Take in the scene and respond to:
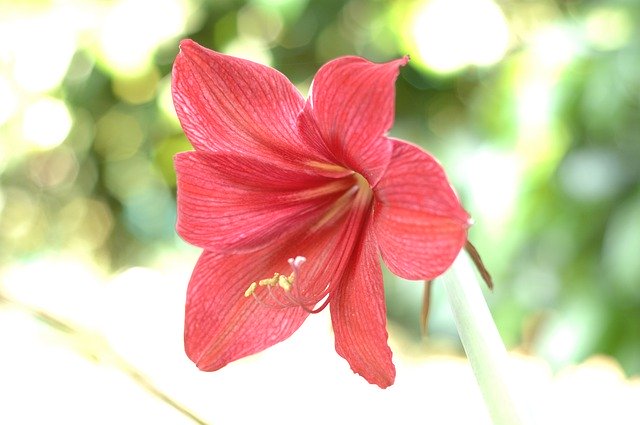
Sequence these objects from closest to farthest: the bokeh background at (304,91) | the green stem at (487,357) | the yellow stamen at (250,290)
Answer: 1. the green stem at (487,357)
2. the yellow stamen at (250,290)
3. the bokeh background at (304,91)

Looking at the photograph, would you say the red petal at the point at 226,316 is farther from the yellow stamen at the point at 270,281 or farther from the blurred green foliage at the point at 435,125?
the blurred green foliage at the point at 435,125

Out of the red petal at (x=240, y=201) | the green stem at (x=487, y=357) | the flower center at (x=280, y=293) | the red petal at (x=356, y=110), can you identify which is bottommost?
the flower center at (x=280, y=293)

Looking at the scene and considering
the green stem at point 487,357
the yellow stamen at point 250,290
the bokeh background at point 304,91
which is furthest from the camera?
the bokeh background at point 304,91

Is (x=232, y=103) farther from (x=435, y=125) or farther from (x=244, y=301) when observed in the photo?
(x=435, y=125)

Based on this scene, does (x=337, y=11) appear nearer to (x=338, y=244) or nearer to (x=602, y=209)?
(x=602, y=209)

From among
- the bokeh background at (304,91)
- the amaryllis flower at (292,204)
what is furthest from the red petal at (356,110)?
the bokeh background at (304,91)

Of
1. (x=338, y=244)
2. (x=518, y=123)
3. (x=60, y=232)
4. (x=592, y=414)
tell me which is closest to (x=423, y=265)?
(x=338, y=244)

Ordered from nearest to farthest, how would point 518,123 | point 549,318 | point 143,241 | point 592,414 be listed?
1. point 592,414
2. point 518,123
3. point 549,318
4. point 143,241
